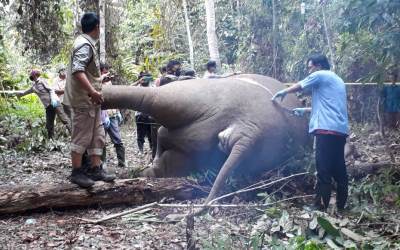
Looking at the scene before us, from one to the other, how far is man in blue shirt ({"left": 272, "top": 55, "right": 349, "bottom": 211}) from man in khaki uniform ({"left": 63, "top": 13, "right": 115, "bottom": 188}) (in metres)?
2.26

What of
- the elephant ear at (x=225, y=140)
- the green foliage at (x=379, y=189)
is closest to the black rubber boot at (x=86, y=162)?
the elephant ear at (x=225, y=140)

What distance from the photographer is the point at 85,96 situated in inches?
215

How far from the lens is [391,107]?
912cm

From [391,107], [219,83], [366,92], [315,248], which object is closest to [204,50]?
[366,92]

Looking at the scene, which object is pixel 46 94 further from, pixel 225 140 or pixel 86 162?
pixel 225 140

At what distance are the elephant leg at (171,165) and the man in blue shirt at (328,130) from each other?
1992mm

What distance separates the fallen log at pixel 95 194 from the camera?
5.46 meters

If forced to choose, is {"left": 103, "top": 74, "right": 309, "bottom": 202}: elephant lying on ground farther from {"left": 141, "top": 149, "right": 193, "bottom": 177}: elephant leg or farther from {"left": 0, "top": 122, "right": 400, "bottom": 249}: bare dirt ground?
{"left": 0, "top": 122, "right": 400, "bottom": 249}: bare dirt ground

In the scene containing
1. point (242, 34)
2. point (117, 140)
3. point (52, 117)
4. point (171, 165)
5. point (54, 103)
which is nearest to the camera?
point (171, 165)

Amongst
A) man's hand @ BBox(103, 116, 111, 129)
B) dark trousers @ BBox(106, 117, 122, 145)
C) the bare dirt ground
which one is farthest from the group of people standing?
dark trousers @ BBox(106, 117, 122, 145)

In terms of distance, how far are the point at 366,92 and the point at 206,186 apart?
558cm

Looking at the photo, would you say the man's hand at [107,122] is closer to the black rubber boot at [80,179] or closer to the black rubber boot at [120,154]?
the black rubber boot at [120,154]

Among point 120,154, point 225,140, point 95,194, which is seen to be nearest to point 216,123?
point 225,140

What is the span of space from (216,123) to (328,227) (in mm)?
2736
